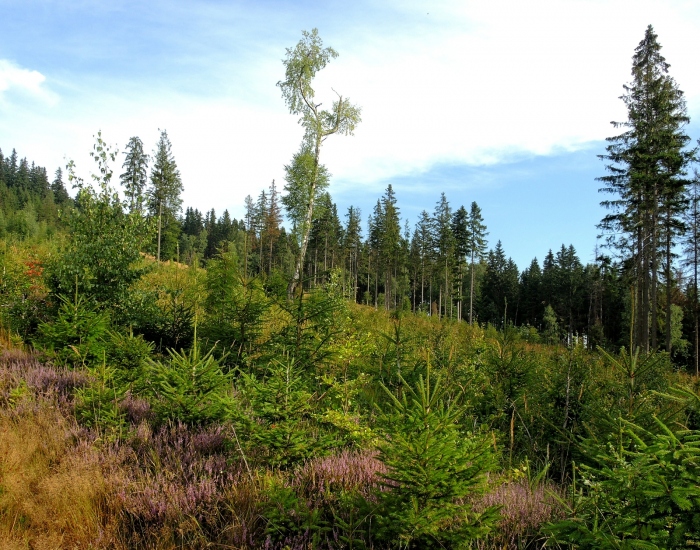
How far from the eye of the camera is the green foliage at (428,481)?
2.26m

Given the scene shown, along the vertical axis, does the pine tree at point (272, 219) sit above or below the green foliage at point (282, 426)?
above

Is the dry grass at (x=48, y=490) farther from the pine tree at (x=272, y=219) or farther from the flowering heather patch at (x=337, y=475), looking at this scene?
the pine tree at (x=272, y=219)

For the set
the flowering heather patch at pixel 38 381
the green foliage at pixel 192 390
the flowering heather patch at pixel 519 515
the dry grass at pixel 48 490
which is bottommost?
the dry grass at pixel 48 490

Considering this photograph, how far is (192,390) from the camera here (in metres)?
4.39

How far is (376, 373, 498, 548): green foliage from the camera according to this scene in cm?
226

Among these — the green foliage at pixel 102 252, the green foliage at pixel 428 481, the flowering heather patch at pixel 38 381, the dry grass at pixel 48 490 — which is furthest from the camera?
the green foliage at pixel 102 252

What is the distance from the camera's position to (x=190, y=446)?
13.1ft

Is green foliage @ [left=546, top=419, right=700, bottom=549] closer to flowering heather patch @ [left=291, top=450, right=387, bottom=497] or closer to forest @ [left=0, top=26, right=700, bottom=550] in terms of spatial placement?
forest @ [left=0, top=26, right=700, bottom=550]

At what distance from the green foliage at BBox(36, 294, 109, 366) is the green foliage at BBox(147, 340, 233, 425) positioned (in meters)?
2.49

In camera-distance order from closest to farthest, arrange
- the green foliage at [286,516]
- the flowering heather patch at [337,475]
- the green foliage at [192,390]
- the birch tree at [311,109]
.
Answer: the green foliage at [286,516]
the flowering heather patch at [337,475]
the green foliage at [192,390]
the birch tree at [311,109]

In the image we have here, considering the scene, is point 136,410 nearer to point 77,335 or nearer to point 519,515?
A: point 77,335

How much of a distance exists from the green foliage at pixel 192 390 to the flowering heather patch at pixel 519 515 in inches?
105

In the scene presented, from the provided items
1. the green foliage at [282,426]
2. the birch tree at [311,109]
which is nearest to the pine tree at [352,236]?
the birch tree at [311,109]

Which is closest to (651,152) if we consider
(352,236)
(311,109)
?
(311,109)
